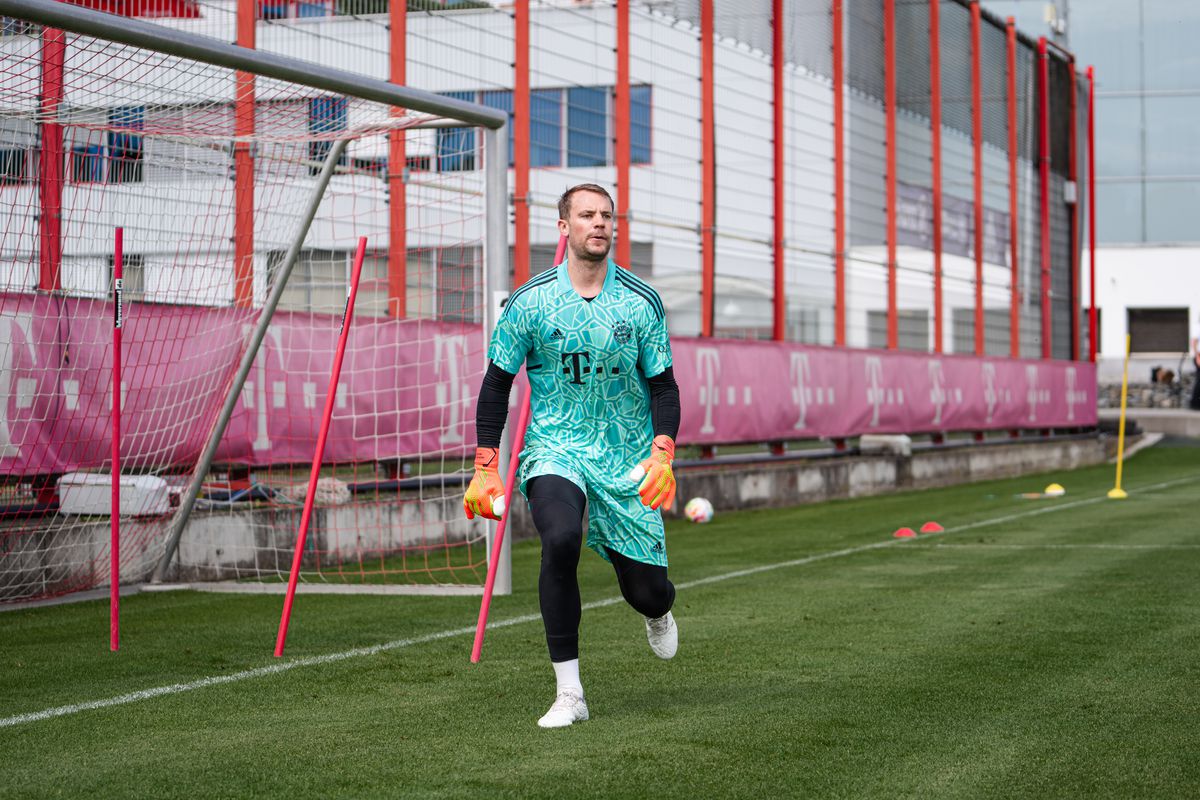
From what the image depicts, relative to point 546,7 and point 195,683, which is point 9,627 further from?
point 546,7

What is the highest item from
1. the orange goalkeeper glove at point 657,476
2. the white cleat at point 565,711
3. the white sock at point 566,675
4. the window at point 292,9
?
the window at point 292,9

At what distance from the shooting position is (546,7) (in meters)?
13.9

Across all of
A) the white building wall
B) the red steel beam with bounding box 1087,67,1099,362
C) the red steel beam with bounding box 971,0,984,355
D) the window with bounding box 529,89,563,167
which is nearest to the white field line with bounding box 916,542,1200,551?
the window with bounding box 529,89,563,167

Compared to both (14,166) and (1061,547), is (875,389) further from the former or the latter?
(14,166)

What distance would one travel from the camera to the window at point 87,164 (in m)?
8.80

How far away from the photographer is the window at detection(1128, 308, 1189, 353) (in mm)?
50000

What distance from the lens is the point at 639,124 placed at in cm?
1520

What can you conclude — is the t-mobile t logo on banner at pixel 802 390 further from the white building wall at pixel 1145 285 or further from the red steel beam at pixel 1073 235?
the white building wall at pixel 1145 285

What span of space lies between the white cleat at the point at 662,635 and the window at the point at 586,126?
8.85m

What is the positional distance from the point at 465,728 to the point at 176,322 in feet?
17.5

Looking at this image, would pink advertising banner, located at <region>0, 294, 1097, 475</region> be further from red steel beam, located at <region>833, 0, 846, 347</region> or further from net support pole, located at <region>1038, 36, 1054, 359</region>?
net support pole, located at <region>1038, 36, 1054, 359</region>

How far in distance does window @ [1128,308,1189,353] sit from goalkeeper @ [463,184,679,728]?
156 ft

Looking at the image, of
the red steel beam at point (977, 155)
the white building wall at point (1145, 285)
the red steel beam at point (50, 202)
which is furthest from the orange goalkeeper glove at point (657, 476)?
the white building wall at point (1145, 285)

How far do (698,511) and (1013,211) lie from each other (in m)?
12.5
